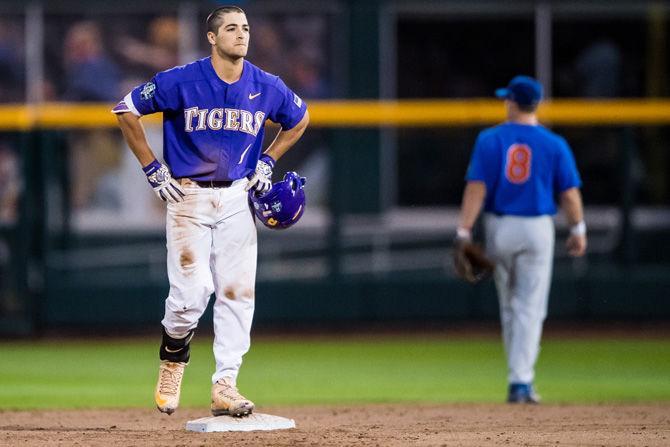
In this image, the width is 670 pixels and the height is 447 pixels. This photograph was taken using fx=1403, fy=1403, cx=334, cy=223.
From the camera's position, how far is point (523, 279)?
8.24 m

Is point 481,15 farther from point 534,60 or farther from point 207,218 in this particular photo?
point 207,218

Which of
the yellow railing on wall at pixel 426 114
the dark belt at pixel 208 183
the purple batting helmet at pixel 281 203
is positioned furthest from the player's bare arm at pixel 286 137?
the yellow railing on wall at pixel 426 114

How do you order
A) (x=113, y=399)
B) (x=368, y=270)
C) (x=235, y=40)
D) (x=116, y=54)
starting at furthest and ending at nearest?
(x=116, y=54)
(x=368, y=270)
(x=113, y=399)
(x=235, y=40)

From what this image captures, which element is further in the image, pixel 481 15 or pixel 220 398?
pixel 481 15

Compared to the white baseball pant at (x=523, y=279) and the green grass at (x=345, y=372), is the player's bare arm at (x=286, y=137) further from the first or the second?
the green grass at (x=345, y=372)

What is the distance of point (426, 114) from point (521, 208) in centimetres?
448

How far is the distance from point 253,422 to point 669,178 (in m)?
7.30

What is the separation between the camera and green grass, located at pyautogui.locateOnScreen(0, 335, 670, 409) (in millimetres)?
8750

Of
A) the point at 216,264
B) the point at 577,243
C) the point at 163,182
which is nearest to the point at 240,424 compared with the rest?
the point at 216,264

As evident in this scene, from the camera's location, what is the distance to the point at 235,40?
6344 mm

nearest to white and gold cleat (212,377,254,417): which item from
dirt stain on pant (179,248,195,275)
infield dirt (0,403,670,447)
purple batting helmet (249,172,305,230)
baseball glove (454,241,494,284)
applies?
infield dirt (0,403,670,447)

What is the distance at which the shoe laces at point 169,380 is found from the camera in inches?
257

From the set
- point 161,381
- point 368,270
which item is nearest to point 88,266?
point 368,270

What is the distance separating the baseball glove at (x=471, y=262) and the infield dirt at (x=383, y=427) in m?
0.83
